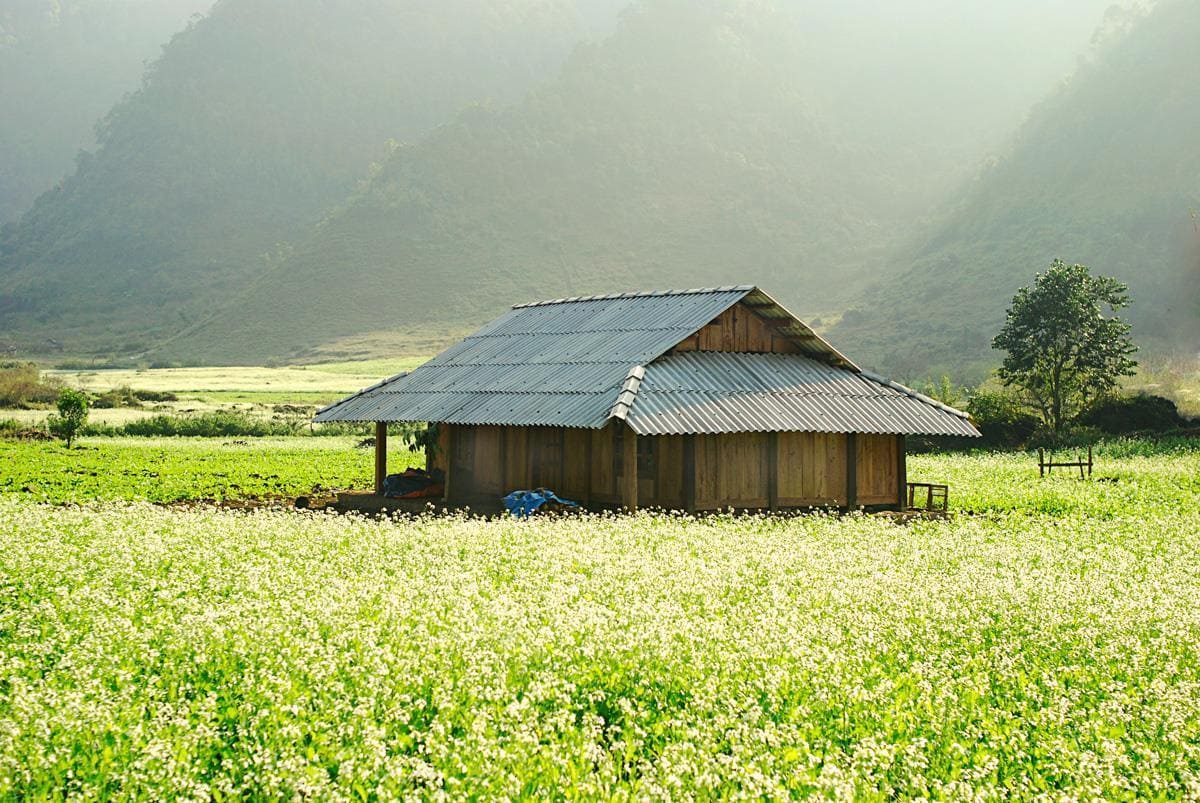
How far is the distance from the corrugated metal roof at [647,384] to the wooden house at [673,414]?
54 millimetres

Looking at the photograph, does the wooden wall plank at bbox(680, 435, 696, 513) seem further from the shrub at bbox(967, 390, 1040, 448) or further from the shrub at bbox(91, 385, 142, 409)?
the shrub at bbox(91, 385, 142, 409)

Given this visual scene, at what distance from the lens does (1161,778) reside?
8531 millimetres

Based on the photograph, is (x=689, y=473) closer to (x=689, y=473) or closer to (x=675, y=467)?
(x=689, y=473)

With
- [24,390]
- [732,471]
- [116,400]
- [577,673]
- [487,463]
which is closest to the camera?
[577,673]

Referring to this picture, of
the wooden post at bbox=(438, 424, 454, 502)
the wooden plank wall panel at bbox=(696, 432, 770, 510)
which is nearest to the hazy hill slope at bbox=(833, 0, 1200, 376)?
the wooden post at bbox=(438, 424, 454, 502)

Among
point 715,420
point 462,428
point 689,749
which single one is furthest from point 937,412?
point 689,749

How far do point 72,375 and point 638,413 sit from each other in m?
87.1

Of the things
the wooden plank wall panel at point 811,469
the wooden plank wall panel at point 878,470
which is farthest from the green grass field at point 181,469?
the wooden plank wall panel at point 878,470

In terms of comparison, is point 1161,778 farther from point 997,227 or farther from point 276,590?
point 997,227

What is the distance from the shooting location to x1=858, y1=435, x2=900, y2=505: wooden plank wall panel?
2881 centimetres

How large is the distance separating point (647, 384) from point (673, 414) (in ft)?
5.09

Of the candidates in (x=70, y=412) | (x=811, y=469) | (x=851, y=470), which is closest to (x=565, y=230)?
(x=70, y=412)

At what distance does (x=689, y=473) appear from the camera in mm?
25609

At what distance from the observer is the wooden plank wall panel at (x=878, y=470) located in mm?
28812
